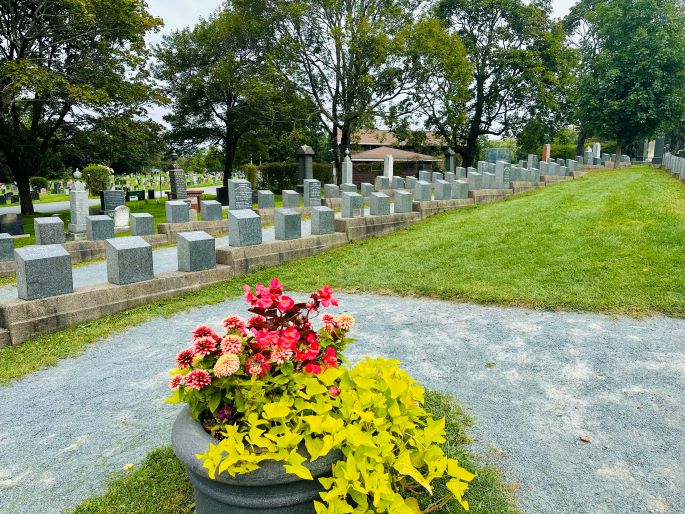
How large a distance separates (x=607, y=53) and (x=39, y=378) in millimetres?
26574

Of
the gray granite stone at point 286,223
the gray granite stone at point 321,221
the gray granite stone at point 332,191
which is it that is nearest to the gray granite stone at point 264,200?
the gray granite stone at point 332,191

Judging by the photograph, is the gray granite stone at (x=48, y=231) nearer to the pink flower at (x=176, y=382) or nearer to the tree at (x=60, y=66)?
the tree at (x=60, y=66)

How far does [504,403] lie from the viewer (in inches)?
143

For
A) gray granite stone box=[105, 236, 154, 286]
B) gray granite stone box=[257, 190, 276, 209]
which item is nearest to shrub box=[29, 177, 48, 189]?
gray granite stone box=[257, 190, 276, 209]

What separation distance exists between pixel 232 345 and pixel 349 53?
24.2 metres

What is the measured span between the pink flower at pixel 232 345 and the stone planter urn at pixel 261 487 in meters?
0.39

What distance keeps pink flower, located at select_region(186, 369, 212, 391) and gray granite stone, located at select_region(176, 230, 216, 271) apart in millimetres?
5614

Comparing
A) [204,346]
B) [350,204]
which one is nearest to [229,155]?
Result: [350,204]

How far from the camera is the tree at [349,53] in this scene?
22.5 meters

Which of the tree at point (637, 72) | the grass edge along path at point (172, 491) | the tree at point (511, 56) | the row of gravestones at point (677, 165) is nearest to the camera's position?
the grass edge along path at point (172, 491)

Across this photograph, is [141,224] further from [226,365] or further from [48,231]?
[226,365]

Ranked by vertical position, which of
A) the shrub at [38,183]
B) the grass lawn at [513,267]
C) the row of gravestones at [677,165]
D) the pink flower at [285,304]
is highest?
the row of gravestones at [677,165]

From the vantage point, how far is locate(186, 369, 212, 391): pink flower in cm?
203

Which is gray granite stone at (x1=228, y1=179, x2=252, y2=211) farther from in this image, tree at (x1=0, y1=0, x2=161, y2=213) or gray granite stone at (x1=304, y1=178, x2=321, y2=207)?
tree at (x1=0, y1=0, x2=161, y2=213)
